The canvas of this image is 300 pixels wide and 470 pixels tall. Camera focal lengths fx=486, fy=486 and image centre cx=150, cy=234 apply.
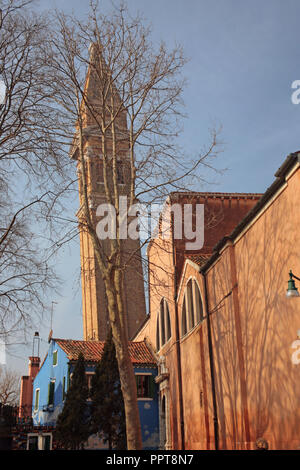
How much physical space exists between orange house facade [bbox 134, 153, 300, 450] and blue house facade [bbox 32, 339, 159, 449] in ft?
5.46

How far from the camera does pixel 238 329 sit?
47.4ft

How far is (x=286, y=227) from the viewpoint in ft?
37.2

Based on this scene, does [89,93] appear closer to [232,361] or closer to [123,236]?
[123,236]

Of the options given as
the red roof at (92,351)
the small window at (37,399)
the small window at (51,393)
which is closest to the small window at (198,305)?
the red roof at (92,351)

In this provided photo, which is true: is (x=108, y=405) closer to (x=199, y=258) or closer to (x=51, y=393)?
(x=51, y=393)

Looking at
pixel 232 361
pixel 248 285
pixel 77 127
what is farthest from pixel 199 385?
pixel 77 127

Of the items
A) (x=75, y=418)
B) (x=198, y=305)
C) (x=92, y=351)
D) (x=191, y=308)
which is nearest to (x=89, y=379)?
(x=92, y=351)

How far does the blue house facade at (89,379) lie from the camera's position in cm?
2456

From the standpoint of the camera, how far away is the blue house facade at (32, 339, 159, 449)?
24.6 metres

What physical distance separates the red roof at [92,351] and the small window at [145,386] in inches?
32.9

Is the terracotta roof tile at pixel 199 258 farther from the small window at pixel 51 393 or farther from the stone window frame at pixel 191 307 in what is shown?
the small window at pixel 51 393

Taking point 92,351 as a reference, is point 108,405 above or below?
below

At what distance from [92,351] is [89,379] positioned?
1.96 metres

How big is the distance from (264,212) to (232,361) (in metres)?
4.84
